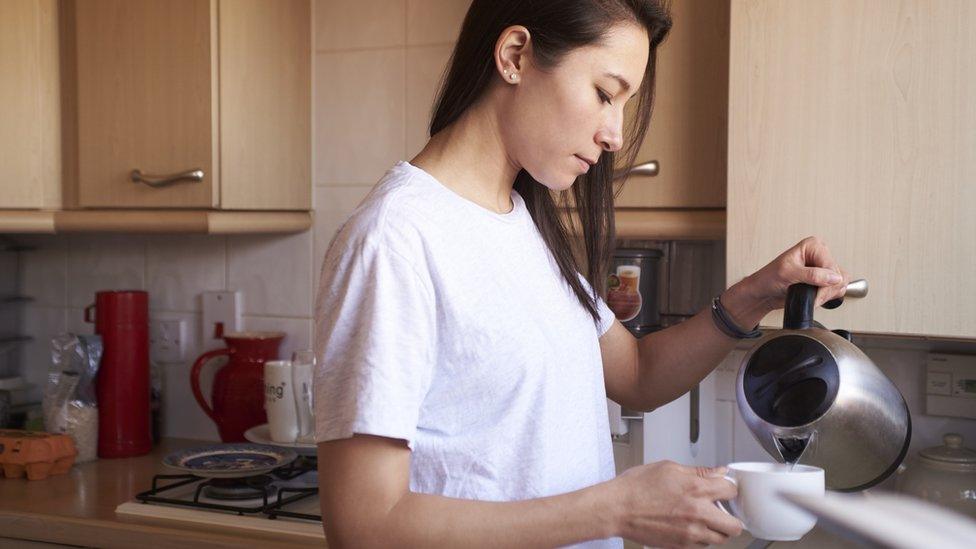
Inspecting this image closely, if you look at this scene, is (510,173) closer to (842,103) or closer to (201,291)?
(842,103)

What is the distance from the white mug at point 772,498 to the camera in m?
0.87

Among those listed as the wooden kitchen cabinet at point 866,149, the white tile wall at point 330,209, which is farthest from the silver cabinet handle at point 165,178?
the wooden kitchen cabinet at point 866,149

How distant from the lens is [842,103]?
1375mm

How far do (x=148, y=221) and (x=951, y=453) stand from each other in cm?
138

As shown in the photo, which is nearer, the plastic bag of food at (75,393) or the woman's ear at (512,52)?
the woman's ear at (512,52)

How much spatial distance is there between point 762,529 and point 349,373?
372 mm

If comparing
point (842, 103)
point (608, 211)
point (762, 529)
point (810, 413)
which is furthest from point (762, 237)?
point (762, 529)

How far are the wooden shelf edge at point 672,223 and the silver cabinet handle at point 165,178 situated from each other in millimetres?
698

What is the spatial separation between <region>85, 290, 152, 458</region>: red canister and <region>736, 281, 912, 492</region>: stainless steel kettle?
1.46 metres

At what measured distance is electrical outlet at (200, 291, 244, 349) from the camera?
7.27 ft

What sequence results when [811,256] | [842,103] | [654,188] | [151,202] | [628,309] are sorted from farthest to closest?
[151,202] → [628,309] → [654,188] → [842,103] → [811,256]

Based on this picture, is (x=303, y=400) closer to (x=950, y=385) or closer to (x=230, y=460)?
(x=230, y=460)

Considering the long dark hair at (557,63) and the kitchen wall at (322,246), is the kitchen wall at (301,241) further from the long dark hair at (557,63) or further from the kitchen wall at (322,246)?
the long dark hair at (557,63)

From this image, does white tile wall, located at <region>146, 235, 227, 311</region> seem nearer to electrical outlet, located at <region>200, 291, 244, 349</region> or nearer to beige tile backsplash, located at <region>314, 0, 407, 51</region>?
electrical outlet, located at <region>200, 291, 244, 349</region>
